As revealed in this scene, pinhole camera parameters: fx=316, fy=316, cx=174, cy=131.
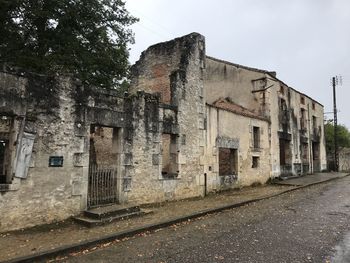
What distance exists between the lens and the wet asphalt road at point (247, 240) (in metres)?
5.61

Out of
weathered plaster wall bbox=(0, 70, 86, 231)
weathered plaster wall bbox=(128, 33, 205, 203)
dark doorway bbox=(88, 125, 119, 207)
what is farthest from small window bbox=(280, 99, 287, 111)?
weathered plaster wall bbox=(0, 70, 86, 231)

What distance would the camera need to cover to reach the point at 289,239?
6699mm

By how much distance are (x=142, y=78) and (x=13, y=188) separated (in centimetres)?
839

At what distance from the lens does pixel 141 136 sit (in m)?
10.5

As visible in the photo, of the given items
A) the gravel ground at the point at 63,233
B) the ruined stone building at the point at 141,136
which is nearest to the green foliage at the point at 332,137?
the ruined stone building at the point at 141,136

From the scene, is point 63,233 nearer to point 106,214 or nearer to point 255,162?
point 106,214

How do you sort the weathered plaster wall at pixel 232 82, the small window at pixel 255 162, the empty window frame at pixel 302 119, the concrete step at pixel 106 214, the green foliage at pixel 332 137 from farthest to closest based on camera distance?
the green foliage at pixel 332 137, the empty window frame at pixel 302 119, the weathered plaster wall at pixel 232 82, the small window at pixel 255 162, the concrete step at pixel 106 214

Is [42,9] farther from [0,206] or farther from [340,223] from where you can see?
[340,223]

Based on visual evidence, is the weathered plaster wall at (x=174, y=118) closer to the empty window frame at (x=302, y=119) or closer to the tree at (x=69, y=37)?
the tree at (x=69, y=37)

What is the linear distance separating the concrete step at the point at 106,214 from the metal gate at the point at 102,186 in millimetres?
444

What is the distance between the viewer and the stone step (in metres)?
8.30

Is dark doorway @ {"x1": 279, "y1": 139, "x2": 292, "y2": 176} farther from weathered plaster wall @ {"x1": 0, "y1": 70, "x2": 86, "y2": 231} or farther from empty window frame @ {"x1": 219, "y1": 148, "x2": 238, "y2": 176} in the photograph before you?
weathered plaster wall @ {"x1": 0, "y1": 70, "x2": 86, "y2": 231}

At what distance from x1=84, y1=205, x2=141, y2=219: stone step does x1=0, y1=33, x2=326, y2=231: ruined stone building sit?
1.32ft

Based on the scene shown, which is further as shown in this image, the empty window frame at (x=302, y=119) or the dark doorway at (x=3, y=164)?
the empty window frame at (x=302, y=119)
